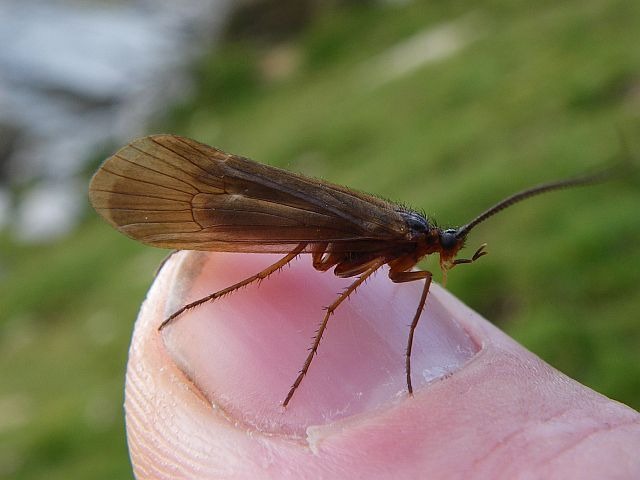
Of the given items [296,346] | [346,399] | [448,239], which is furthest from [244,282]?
[448,239]

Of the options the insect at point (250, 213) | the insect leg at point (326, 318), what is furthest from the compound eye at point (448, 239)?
the insect leg at point (326, 318)

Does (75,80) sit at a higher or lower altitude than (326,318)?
higher

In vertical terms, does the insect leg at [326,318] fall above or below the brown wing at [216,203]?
below

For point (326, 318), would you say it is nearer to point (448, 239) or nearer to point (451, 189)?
point (448, 239)

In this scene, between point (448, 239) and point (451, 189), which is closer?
point (448, 239)

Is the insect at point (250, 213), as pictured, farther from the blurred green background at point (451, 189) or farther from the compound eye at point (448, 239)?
the blurred green background at point (451, 189)

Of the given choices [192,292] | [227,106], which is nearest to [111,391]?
[192,292]

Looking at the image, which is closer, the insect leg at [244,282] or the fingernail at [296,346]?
the fingernail at [296,346]
